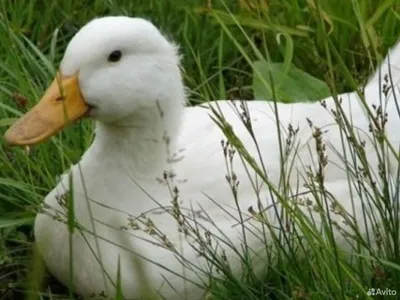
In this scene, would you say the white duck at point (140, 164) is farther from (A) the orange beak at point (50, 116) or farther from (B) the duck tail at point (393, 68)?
(B) the duck tail at point (393, 68)

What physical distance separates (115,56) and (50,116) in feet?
0.71

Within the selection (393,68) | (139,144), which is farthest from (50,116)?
(393,68)

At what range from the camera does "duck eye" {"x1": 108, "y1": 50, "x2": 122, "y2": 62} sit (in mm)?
3080

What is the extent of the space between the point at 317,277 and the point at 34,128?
0.83 metres

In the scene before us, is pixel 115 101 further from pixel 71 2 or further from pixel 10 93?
pixel 71 2

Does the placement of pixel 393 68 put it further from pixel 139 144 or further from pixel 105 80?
pixel 105 80

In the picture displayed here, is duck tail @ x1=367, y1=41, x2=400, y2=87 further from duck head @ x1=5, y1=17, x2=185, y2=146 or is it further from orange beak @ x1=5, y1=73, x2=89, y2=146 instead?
orange beak @ x1=5, y1=73, x2=89, y2=146

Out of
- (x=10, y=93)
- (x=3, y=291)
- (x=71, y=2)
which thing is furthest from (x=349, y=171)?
(x=71, y=2)

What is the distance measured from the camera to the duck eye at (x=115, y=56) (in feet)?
10.1

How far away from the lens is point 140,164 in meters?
3.24

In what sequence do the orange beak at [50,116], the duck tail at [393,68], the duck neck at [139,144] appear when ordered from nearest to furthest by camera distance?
the orange beak at [50,116] < the duck neck at [139,144] < the duck tail at [393,68]

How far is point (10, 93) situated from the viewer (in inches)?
148

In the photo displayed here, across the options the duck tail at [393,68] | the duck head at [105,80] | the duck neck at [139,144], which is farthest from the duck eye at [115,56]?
the duck tail at [393,68]

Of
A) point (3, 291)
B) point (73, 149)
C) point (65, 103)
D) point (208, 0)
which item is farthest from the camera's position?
point (208, 0)
